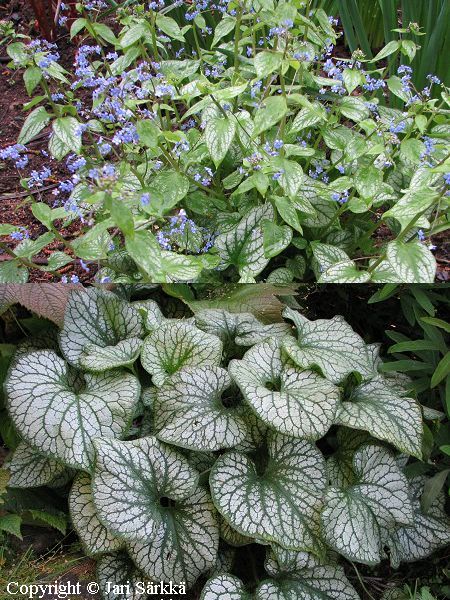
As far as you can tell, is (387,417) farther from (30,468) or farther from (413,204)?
(30,468)

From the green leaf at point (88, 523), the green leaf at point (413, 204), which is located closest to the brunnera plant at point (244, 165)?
the green leaf at point (413, 204)

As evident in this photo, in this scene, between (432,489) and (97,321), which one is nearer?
(432,489)

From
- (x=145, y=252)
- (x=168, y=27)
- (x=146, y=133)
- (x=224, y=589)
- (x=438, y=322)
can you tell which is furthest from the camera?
(x=168, y=27)

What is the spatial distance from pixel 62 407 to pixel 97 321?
0.33 m

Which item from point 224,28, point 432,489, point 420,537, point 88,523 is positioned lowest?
point 420,537

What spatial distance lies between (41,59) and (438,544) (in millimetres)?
1644

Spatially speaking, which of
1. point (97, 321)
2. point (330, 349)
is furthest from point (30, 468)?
point (330, 349)

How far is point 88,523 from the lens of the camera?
73.5 inches

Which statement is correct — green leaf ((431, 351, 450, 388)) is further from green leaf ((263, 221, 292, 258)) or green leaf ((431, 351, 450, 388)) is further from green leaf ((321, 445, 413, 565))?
green leaf ((263, 221, 292, 258))

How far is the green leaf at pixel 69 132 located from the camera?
1928 mm

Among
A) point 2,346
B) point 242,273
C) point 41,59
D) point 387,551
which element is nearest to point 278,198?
point 242,273

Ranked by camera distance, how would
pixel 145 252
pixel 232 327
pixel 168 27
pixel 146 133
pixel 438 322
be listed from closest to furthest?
pixel 145 252
pixel 146 133
pixel 438 322
pixel 232 327
pixel 168 27

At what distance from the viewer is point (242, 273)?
230 cm

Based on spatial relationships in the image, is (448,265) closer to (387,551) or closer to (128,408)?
(387,551)
